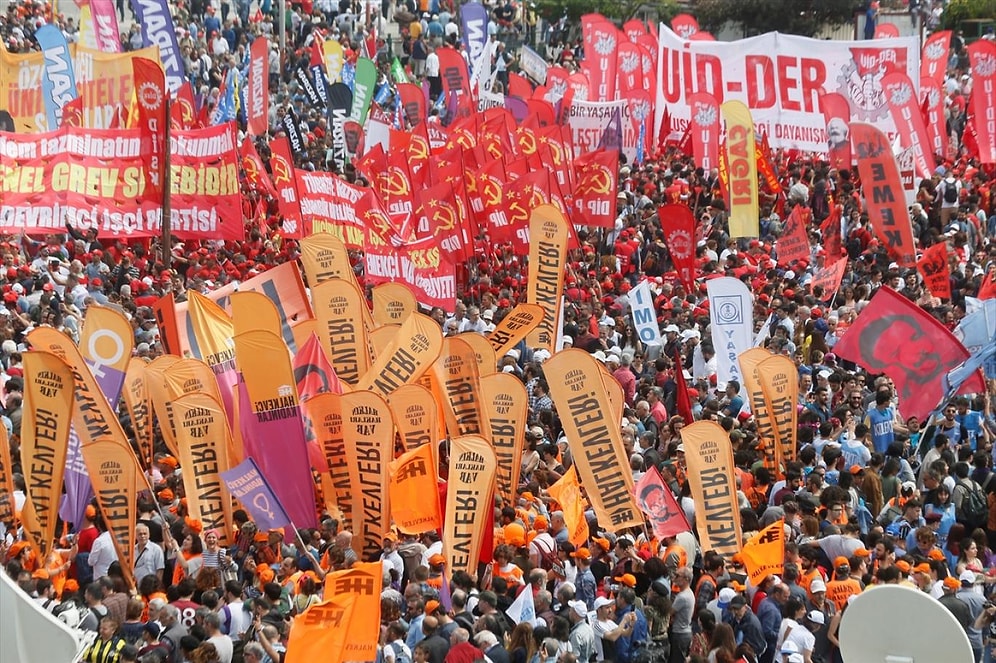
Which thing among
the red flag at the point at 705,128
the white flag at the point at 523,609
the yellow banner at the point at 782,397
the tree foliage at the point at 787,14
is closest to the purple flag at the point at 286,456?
the white flag at the point at 523,609

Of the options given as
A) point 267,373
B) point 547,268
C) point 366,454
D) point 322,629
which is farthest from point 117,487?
point 547,268

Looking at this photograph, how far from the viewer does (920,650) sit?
6.23m

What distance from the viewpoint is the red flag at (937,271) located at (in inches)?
746

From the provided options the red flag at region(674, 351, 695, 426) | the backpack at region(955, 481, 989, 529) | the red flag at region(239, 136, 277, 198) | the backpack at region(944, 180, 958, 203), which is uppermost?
the red flag at region(239, 136, 277, 198)

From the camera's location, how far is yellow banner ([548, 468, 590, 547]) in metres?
11.9

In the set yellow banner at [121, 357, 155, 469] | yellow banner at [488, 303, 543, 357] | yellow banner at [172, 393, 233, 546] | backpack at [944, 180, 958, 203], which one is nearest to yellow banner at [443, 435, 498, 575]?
yellow banner at [172, 393, 233, 546]

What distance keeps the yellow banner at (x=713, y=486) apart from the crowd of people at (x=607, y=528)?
0.19m

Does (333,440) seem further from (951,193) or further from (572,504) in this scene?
(951,193)

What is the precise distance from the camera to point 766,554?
36.1 ft

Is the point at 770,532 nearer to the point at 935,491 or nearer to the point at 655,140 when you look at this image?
the point at 935,491

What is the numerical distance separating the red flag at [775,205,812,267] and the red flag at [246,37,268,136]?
30.4 ft

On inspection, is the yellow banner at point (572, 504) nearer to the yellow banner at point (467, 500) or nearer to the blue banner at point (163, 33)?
the yellow banner at point (467, 500)

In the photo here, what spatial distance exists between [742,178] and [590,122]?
12.9ft

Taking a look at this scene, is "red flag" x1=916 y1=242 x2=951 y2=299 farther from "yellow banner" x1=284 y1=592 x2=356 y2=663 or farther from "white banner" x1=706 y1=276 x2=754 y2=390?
"yellow banner" x1=284 y1=592 x2=356 y2=663
